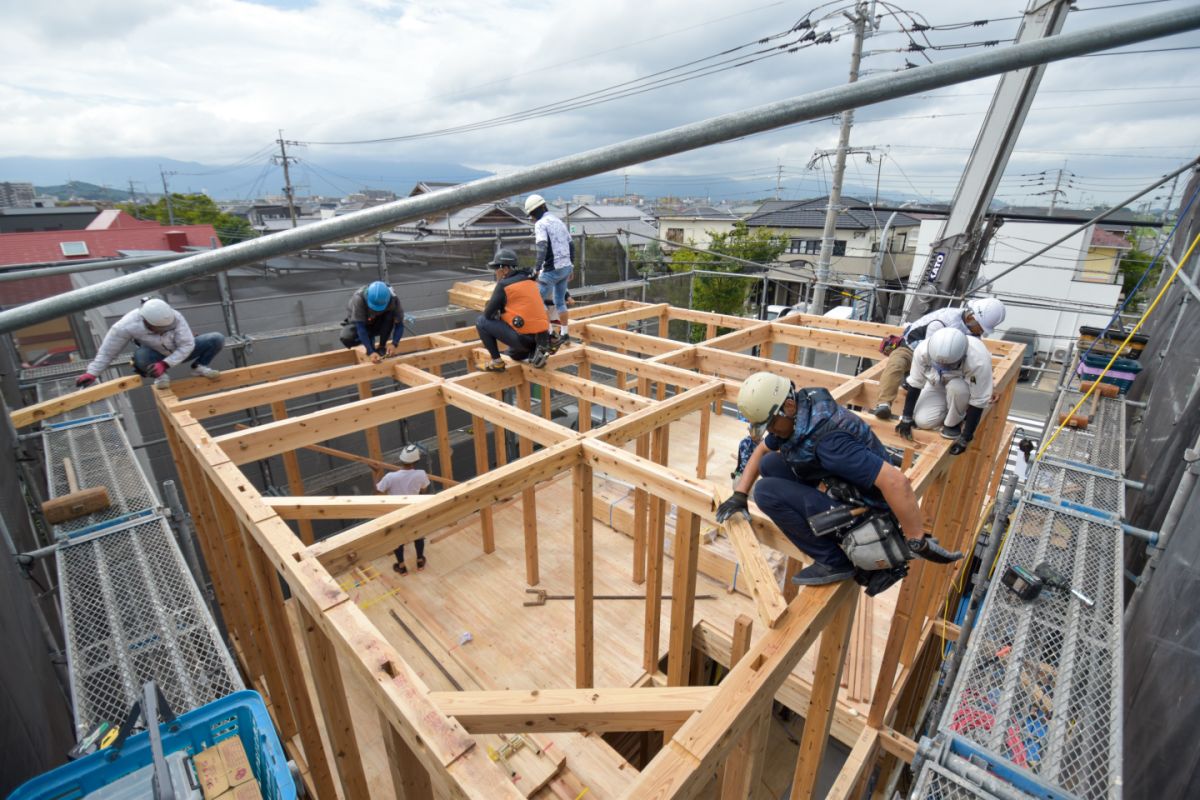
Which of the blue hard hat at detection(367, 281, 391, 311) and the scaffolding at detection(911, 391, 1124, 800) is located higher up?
the blue hard hat at detection(367, 281, 391, 311)

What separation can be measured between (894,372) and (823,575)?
9.70ft

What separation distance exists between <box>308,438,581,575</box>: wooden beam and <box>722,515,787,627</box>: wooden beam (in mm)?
1358

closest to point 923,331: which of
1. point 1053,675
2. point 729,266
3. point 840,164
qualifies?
point 1053,675

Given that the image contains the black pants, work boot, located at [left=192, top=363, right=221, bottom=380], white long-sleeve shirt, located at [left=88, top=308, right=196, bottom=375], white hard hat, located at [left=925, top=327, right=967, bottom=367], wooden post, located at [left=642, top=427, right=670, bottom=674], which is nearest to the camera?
white hard hat, located at [left=925, top=327, right=967, bottom=367]

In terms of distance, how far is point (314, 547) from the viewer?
3.07 metres

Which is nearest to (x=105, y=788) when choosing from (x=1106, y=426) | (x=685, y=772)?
(x=685, y=772)

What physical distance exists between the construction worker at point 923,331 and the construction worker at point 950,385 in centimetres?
31

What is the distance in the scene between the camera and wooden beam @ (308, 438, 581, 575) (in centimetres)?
310

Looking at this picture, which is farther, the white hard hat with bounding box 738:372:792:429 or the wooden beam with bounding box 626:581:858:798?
the white hard hat with bounding box 738:372:792:429

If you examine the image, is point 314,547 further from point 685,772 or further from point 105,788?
point 685,772

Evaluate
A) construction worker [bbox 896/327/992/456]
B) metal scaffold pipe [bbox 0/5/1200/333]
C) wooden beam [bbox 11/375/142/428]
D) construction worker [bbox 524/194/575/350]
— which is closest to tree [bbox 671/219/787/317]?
construction worker [bbox 524/194/575/350]

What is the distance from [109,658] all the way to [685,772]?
3.27 meters

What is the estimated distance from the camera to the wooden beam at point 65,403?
4656 mm

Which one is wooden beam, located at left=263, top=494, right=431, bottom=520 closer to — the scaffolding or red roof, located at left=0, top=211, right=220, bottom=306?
the scaffolding
